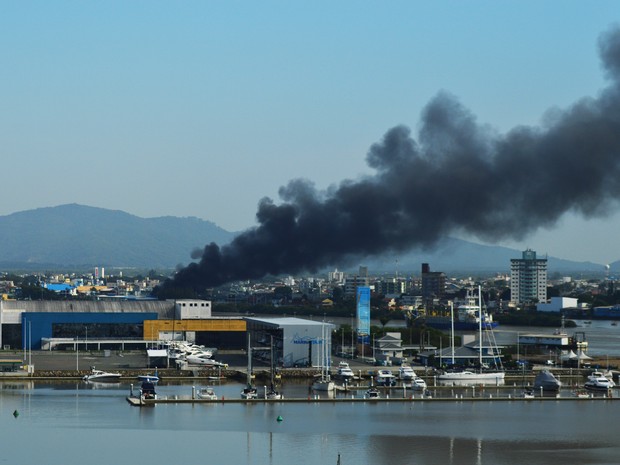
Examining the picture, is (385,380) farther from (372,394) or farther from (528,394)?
(528,394)

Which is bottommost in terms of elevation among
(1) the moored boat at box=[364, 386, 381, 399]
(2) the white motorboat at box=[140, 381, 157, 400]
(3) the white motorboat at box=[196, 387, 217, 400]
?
(1) the moored boat at box=[364, 386, 381, 399]

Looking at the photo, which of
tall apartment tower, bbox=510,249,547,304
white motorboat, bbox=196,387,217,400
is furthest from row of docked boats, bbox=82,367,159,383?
tall apartment tower, bbox=510,249,547,304

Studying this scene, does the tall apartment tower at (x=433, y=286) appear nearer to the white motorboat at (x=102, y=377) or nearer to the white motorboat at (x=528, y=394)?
the white motorboat at (x=102, y=377)

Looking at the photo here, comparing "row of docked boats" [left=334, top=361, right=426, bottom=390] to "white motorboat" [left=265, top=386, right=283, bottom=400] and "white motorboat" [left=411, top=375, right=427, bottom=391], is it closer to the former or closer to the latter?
"white motorboat" [left=411, top=375, right=427, bottom=391]

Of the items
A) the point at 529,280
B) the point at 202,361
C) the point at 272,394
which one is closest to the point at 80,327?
the point at 202,361

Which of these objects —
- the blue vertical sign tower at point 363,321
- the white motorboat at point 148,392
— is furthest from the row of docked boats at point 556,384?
the blue vertical sign tower at point 363,321
